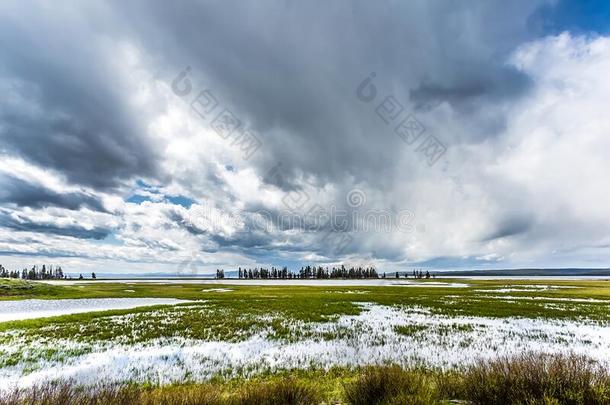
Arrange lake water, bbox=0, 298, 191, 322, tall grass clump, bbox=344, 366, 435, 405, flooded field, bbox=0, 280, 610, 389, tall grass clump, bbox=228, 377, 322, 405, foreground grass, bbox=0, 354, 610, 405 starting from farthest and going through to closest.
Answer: lake water, bbox=0, 298, 191, 322
flooded field, bbox=0, 280, 610, 389
tall grass clump, bbox=344, 366, 435, 405
tall grass clump, bbox=228, 377, 322, 405
foreground grass, bbox=0, 354, 610, 405

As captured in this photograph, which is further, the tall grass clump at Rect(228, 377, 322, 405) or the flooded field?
the flooded field

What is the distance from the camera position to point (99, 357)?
54.9 feet

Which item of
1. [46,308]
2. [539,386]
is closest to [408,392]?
[539,386]

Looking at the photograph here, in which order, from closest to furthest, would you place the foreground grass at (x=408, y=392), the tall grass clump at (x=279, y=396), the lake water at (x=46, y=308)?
the foreground grass at (x=408, y=392) → the tall grass clump at (x=279, y=396) → the lake water at (x=46, y=308)

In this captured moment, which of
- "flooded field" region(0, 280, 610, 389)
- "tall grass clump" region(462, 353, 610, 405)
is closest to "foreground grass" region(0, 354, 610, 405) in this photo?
"tall grass clump" region(462, 353, 610, 405)

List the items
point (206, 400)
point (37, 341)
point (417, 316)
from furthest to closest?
point (417, 316) < point (37, 341) < point (206, 400)

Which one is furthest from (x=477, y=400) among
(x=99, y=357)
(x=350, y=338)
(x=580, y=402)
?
(x=99, y=357)

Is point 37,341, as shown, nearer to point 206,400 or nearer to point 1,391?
point 1,391

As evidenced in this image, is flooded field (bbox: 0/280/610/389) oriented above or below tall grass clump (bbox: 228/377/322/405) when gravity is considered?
below

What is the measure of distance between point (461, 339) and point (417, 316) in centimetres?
1232

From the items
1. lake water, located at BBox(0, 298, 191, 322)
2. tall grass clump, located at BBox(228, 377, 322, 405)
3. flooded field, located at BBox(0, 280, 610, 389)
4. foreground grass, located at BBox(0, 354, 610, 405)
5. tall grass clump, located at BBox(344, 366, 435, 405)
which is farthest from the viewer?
lake water, located at BBox(0, 298, 191, 322)

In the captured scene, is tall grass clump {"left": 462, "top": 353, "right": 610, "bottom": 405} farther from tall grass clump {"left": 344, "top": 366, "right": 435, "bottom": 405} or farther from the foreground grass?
tall grass clump {"left": 344, "top": 366, "right": 435, "bottom": 405}

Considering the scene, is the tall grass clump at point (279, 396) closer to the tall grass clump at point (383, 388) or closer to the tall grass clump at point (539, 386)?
the tall grass clump at point (383, 388)

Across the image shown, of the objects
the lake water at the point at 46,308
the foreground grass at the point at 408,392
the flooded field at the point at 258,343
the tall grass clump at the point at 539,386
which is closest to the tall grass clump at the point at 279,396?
the foreground grass at the point at 408,392
